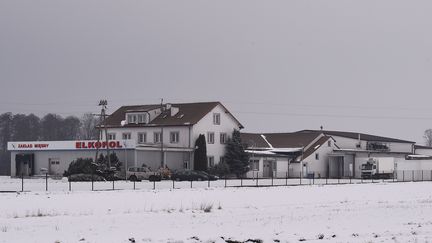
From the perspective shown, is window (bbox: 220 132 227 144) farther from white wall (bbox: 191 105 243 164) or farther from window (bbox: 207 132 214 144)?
window (bbox: 207 132 214 144)

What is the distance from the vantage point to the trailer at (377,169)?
309ft

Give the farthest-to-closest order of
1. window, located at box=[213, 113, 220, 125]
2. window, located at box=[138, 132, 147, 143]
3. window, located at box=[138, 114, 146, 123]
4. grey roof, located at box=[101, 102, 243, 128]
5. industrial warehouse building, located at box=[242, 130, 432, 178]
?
industrial warehouse building, located at box=[242, 130, 432, 178] → window, located at box=[138, 114, 146, 123] → window, located at box=[213, 113, 220, 125] → window, located at box=[138, 132, 147, 143] → grey roof, located at box=[101, 102, 243, 128]

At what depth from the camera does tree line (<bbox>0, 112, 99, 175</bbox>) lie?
160500 mm

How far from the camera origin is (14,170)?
8762cm

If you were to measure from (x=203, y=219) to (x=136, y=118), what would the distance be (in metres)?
64.7

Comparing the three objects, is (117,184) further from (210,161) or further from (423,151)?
(423,151)

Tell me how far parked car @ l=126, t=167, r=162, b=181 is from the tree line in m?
81.2

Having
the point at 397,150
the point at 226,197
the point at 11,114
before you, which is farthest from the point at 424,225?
the point at 11,114

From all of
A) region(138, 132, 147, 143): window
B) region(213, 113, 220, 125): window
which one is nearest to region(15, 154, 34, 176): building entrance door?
region(138, 132, 147, 143): window

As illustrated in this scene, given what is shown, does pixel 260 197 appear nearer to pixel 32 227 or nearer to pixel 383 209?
pixel 383 209

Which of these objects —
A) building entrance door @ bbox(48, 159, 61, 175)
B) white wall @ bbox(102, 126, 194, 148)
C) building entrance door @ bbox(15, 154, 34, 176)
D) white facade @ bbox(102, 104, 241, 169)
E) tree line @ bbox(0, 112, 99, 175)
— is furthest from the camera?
tree line @ bbox(0, 112, 99, 175)

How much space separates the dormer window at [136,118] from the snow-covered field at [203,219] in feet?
156

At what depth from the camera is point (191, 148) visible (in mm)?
86562

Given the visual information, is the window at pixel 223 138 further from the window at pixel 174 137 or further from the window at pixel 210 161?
the window at pixel 174 137
